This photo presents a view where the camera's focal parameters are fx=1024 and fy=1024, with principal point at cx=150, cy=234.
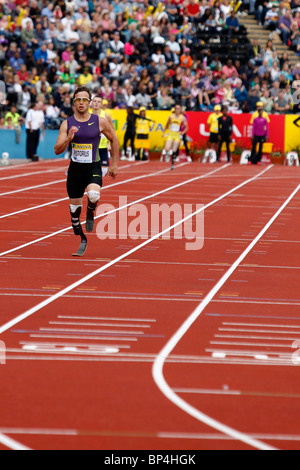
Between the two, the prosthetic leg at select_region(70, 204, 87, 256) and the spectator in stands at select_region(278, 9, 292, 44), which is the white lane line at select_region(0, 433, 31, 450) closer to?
the prosthetic leg at select_region(70, 204, 87, 256)

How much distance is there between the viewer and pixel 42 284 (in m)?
10.5

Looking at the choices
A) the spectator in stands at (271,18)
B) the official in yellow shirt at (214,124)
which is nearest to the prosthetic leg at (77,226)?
the official in yellow shirt at (214,124)

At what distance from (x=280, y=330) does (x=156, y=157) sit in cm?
2665

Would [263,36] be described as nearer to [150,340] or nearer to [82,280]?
[82,280]

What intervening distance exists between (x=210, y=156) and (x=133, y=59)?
16.4 ft

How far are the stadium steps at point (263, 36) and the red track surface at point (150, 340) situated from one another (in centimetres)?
2502

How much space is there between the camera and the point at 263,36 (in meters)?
40.8

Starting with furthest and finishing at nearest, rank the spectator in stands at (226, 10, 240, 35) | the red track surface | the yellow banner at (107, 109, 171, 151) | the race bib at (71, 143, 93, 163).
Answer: the spectator in stands at (226, 10, 240, 35) < the yellow banner at (107, 109, 171, 151) < the race bib at (71, 143, 93, 163) < the red track surface

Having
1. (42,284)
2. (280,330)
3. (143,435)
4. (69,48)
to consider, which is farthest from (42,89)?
(143,435)


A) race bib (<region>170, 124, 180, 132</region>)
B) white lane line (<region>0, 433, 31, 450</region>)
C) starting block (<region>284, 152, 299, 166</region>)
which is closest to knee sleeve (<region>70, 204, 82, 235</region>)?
white lane line (<region>0, 433, 31, 450</region>)

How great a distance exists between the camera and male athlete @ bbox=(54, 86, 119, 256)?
1224 centimetres

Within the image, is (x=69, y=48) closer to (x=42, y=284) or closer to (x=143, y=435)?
(x=42, y=284)

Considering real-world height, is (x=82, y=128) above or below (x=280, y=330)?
above

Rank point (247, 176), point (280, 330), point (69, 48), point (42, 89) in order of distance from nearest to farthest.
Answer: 1. point (280, 330)
2. point (247, 176)
3. point (42, 89)
4. point (69, 48)
